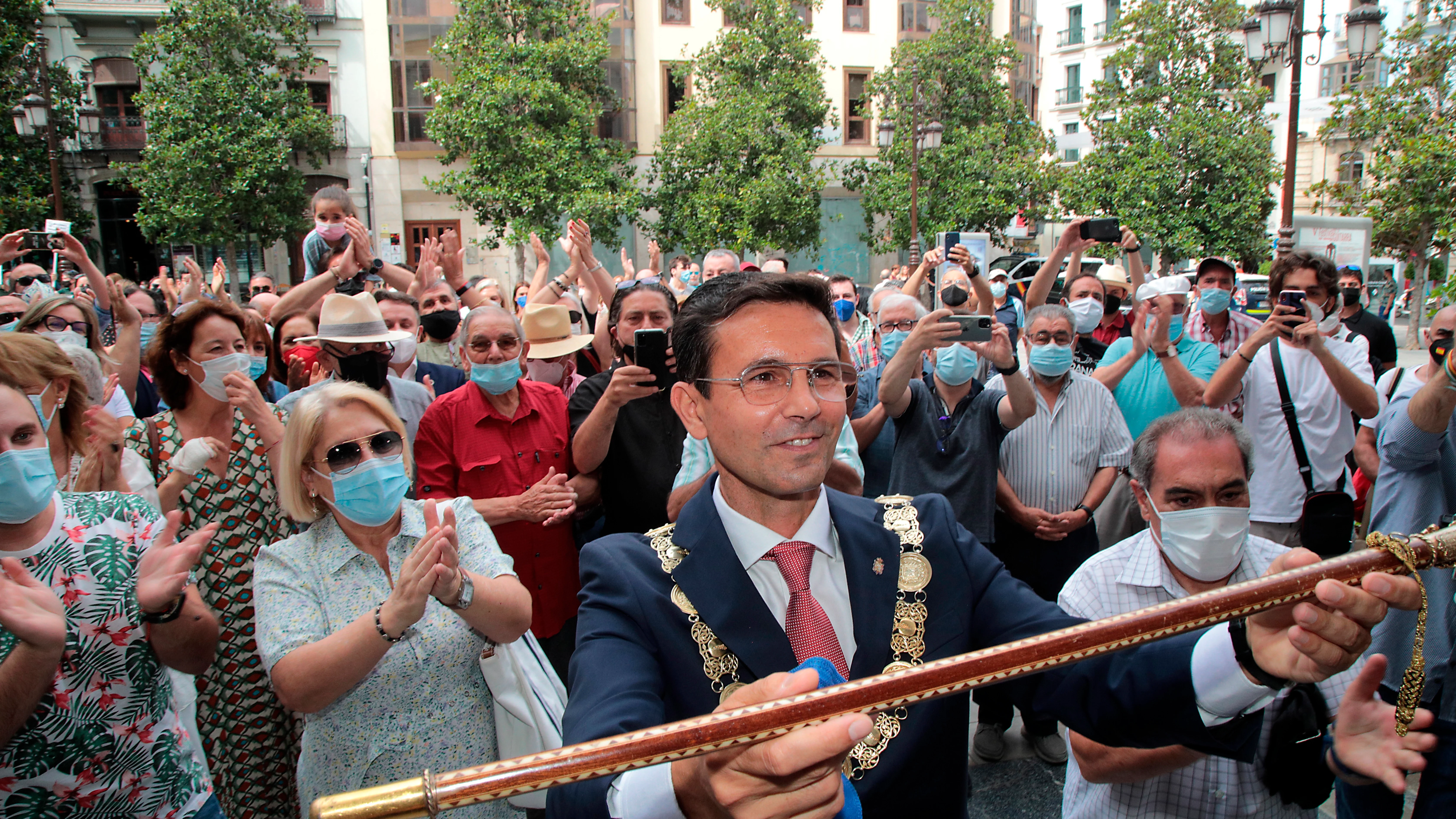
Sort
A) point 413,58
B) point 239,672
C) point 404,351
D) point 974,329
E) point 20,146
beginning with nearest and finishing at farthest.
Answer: point 239,672, point 974,329, point 404,351, point 20,146, point 413,58

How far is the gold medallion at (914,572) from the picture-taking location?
1.92 metres

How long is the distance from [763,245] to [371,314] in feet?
73.6

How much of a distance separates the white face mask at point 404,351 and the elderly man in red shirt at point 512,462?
852 millimetres

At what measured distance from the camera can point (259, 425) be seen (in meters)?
3.57

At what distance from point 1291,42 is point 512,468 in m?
12.7

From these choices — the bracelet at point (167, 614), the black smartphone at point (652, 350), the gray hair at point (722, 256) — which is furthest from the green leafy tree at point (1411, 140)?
the bracelet at point (167, 614)

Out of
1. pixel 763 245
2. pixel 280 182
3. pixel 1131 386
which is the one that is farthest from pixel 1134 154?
pixel 280 182

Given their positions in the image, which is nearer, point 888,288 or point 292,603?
point 292,603

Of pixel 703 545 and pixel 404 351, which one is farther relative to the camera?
pixel 404 351

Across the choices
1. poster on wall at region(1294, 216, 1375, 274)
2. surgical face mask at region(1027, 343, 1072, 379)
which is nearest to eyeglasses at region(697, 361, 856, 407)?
surgical face mask at region(1027, 343, 1072, 379)

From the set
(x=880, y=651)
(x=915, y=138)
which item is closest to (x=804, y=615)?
(x=880, y=651)

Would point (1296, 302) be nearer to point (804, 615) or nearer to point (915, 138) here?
point (804, 615)

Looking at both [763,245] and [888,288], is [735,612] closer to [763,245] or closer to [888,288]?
[888,288]

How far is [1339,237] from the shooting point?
14312mm
